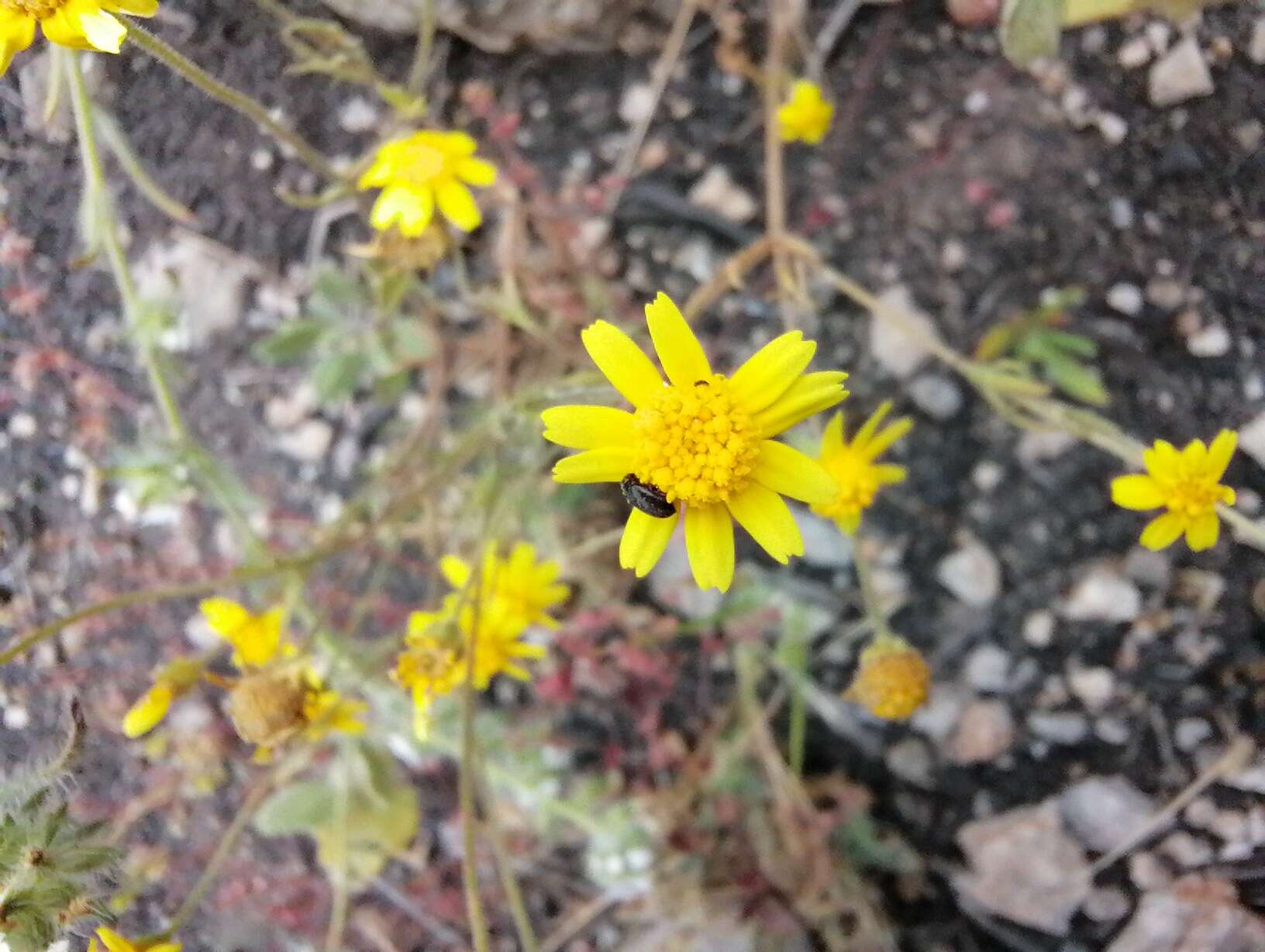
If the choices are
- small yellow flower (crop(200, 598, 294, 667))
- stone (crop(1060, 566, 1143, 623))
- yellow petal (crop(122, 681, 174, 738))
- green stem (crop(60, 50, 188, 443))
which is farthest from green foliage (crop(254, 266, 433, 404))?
stone (crop(1060, 566, 1143, 623))

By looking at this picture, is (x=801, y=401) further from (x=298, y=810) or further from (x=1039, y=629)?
(x=298, y=810)

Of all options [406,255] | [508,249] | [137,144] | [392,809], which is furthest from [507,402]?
[392,809]

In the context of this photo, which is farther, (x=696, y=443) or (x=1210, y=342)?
(x=1210, y=342)

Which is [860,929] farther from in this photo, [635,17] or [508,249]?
[635,17]

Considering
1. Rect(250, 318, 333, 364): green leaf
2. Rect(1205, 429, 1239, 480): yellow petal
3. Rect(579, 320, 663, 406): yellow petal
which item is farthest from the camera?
Rect(250, 318, 333, 364): green leaf

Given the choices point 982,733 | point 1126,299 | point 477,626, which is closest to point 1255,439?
point 1126,299

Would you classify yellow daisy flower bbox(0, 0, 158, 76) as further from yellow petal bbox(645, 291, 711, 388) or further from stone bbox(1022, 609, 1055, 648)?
stone bbox(1022, 609, 1055, 648)

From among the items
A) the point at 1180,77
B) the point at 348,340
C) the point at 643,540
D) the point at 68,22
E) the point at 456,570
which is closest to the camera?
the point at 68,22
